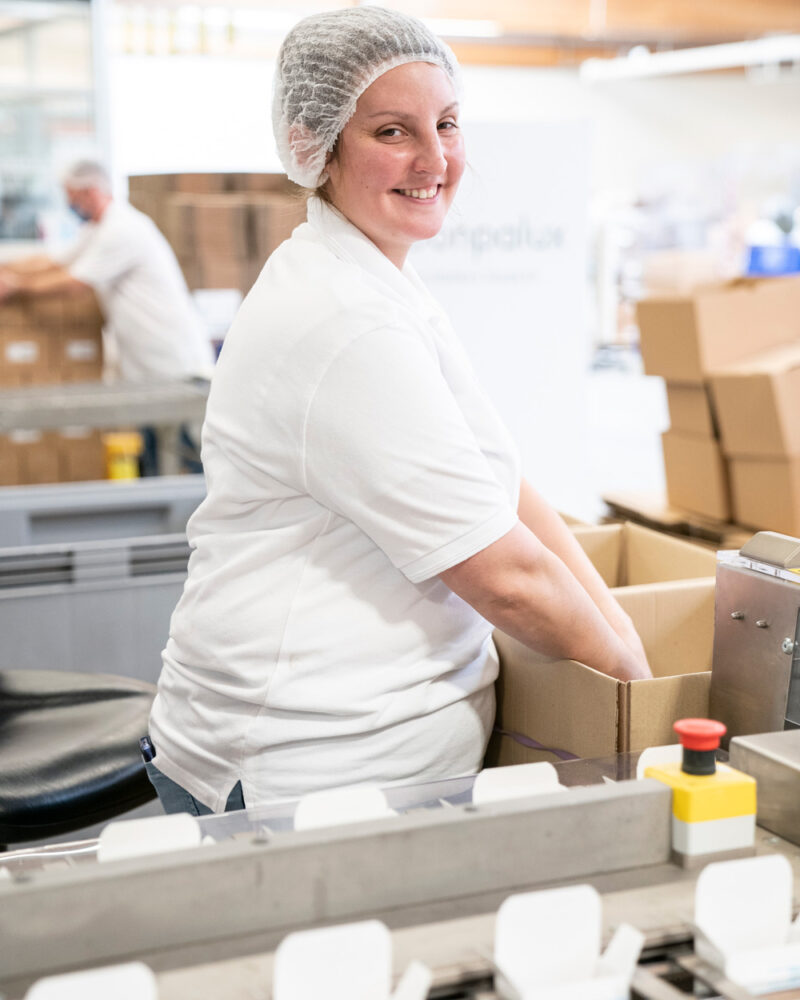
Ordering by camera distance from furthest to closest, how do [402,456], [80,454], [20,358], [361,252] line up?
[20,358] → [80,454] → [361,252] → [402,456]

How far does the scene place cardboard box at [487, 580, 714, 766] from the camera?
3.93 ft

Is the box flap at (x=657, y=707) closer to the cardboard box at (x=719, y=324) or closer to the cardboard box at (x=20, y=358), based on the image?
the cardboard box at (x=719, y=324)

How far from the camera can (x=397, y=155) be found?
4.14 ft

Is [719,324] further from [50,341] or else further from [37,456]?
[50,341]

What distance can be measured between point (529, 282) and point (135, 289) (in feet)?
5.48

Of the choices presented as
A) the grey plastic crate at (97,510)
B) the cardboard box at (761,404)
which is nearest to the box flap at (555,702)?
the cardboard box at (761,404)

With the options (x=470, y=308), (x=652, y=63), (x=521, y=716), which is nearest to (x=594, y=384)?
(x=652, y=63)

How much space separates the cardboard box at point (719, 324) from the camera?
2.61 m

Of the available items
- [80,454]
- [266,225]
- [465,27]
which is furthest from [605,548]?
[465,27]

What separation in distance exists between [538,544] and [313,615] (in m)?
0.24

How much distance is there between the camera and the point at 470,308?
3754 millimetres

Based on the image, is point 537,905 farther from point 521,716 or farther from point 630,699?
point 521,716

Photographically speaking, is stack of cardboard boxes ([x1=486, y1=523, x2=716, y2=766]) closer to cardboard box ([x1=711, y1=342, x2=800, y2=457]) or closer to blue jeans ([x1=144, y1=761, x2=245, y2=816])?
blue jeans ([x1=144, y1=761, x2=245, y2=816])

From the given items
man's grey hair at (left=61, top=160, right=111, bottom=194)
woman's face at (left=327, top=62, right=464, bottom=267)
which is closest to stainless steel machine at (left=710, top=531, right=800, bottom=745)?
woman's face at (left=327, top=62, right=464, bottom=267)
